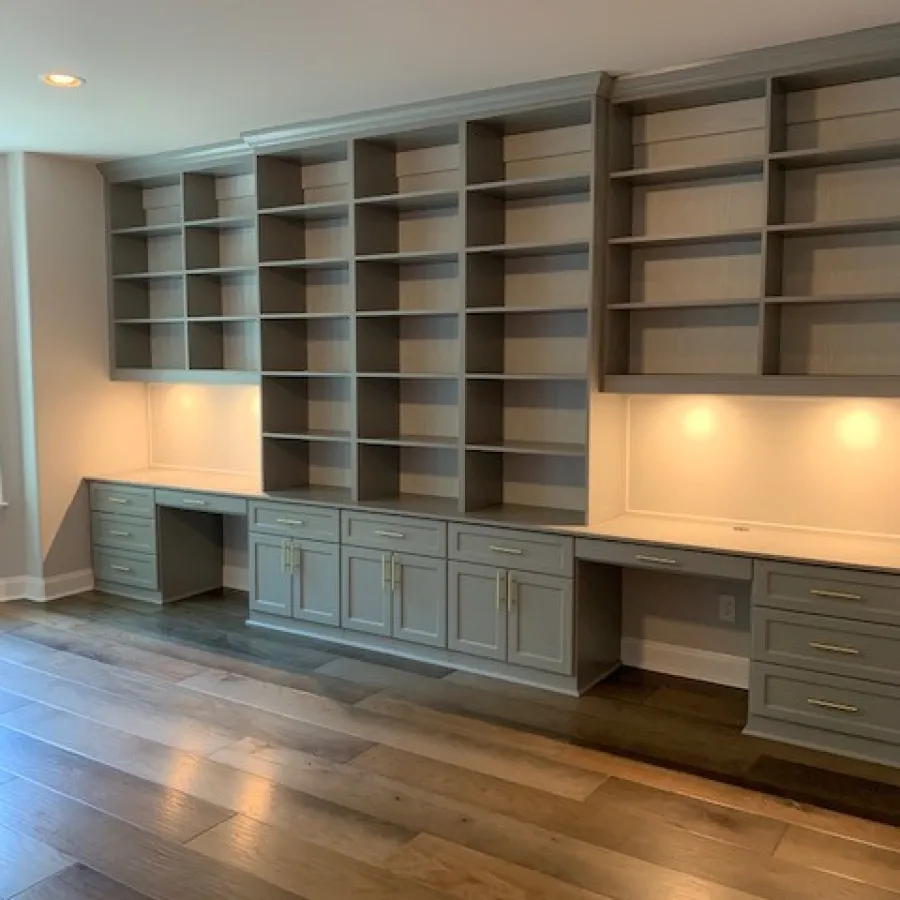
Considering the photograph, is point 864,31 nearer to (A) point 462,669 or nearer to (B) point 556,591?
(B) point 556,591

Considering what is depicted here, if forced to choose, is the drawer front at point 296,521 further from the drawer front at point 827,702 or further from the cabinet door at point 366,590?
the drawer front at point 827,702

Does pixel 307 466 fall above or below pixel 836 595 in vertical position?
above

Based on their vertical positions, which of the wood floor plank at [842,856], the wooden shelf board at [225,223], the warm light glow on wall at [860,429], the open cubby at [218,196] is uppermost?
the open cubby at [218,196]

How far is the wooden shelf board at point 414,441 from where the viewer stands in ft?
14.7

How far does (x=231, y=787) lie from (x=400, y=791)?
1.92ft

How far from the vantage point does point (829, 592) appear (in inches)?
132

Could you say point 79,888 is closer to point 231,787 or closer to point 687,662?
point 231,787

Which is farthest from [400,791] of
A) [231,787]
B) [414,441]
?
[414,441]

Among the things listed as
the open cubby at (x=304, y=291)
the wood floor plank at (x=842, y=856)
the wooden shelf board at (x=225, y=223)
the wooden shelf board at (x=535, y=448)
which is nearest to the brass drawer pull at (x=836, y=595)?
the wood floor plank at (x=842, y=856)

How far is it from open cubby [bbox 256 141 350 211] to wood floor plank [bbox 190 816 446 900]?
3.06 metres

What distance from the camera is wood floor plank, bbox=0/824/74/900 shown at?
8.63 ft

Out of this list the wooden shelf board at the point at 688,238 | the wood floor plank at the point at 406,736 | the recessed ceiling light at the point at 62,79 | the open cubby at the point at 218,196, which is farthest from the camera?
the open cubby at the point at 218,196

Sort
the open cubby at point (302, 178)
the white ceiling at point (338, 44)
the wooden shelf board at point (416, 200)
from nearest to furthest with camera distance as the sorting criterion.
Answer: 1. the white ceiling at point (338, 44)
2. the wooden shelf board at point (416, 200)
3. the open cubby at point (302, 178)

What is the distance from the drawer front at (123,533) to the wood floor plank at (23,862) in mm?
→ 2634
